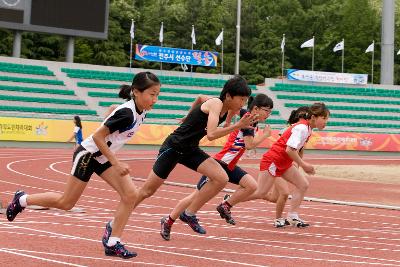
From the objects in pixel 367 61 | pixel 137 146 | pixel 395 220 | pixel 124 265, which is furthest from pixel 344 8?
pixel 124 265

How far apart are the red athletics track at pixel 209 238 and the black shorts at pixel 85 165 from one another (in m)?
0.82

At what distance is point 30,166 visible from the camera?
2373cm

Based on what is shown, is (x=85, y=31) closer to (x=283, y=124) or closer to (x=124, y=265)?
(x=283, y=124)

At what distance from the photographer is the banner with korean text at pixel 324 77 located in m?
54.0

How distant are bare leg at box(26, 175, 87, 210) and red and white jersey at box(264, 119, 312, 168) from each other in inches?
146

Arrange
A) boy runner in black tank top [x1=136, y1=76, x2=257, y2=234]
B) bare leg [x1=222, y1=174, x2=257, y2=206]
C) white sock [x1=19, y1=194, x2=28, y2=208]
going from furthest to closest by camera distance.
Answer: bare leg [x1=222, y1=174, x2=257, y2=206] < boy runner in black tank top [x1=136, y1=76, x2=257, y2=234] < white sock [x1=19, y1=194, x2=28, y2=208]

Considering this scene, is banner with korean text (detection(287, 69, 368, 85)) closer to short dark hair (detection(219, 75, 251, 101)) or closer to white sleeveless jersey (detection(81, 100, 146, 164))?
short dark hair (detection(219, 75, 251, 101))

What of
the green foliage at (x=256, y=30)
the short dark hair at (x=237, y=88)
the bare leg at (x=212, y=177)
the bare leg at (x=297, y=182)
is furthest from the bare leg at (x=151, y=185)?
the green foliage at (x=256, y=30)

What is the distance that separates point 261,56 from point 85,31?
123ft

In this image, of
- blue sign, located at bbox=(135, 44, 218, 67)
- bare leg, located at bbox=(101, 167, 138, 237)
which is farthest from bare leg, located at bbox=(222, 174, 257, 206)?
blue sign, located at bbox=(135, 44, 218, 67)

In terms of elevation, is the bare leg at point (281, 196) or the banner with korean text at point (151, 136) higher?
the banner with korean text at point (151, 136)

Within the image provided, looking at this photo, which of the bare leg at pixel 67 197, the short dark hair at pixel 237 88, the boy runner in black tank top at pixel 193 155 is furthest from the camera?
the boy runner in black tank top at pixel 193 155

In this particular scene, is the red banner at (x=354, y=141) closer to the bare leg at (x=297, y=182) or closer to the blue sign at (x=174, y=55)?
the blue sign at (x=174, y=55)

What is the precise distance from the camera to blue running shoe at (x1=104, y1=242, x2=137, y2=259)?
714 cm
